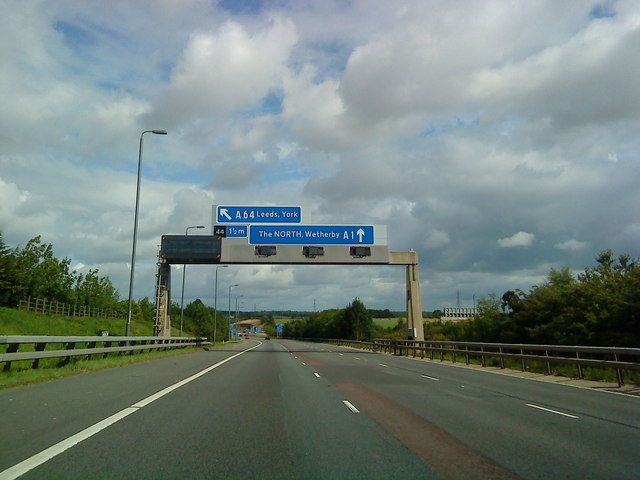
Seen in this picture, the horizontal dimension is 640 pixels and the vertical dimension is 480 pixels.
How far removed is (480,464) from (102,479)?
14.2 ft

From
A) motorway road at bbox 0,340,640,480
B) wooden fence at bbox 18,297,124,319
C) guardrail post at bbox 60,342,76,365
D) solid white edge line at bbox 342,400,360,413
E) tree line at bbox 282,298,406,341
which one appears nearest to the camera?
motorway road at bbox 0,340,640,480

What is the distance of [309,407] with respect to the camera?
12125 millimetres

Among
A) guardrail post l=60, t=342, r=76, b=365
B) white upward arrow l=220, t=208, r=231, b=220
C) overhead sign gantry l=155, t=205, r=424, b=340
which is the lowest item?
guardrail post l=60, t=342, r=76, b=365

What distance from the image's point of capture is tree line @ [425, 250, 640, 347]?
38469mm

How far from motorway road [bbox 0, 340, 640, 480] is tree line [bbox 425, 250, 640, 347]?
25869mm

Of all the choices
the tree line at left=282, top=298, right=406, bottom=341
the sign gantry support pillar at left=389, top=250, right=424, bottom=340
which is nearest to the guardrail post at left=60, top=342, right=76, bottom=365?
the sign gantry support pillar at left=389, top=250, right=424, bottom=340

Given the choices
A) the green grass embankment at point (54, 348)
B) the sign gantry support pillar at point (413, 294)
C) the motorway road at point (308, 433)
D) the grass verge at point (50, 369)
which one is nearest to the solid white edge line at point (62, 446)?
the motorway road at point (308, 433)

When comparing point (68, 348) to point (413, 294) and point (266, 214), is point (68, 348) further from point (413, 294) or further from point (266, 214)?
point (413, 294)

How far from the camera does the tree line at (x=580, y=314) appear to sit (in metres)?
38.5

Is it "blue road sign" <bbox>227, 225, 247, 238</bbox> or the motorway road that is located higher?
"blue road sign" <bbox>227, 225, 247, 238</bbox>

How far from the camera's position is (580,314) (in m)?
44.2

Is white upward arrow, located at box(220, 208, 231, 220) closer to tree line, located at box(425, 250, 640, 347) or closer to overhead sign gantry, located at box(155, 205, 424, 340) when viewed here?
overhead sign gantry, located at box(155, 205, 424, 340)

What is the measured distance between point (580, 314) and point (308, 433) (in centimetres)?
4057

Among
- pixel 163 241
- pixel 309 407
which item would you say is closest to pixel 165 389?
pixel 309 407
